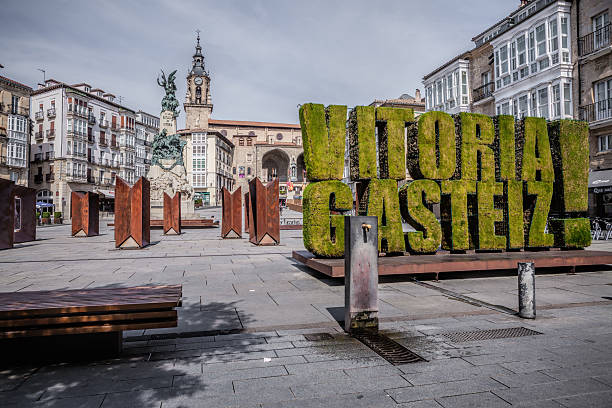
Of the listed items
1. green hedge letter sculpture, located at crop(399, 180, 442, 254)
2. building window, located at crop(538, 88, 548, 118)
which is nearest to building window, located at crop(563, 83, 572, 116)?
building window, located at crop(538, 88, 548, 118)

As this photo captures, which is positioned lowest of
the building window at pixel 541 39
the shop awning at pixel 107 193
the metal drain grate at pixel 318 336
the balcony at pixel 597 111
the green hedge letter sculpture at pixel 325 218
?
the metal drain grate at pixel 318 336

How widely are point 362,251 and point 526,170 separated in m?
7.37

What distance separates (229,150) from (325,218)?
264 feet

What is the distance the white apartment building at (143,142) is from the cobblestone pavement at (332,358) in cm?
6553

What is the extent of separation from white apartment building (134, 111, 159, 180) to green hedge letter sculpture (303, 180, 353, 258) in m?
64.6

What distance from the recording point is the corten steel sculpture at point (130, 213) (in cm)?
1391

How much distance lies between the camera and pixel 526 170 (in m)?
10.2

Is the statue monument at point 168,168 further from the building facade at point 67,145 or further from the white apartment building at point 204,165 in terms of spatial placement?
the white apartment building at point 204,165

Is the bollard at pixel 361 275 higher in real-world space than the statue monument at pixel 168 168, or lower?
lower

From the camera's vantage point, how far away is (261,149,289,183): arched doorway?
297ft

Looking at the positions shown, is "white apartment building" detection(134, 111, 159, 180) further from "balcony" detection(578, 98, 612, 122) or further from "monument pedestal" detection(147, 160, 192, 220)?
"balcony" detection(578, 98, 612, 122)

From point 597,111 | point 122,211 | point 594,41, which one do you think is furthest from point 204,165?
point 597,111

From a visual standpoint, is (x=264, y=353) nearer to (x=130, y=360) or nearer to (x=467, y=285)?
(x=130, y=360)

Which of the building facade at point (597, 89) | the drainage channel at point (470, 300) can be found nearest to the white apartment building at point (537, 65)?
the building facade at point (597, 89)
